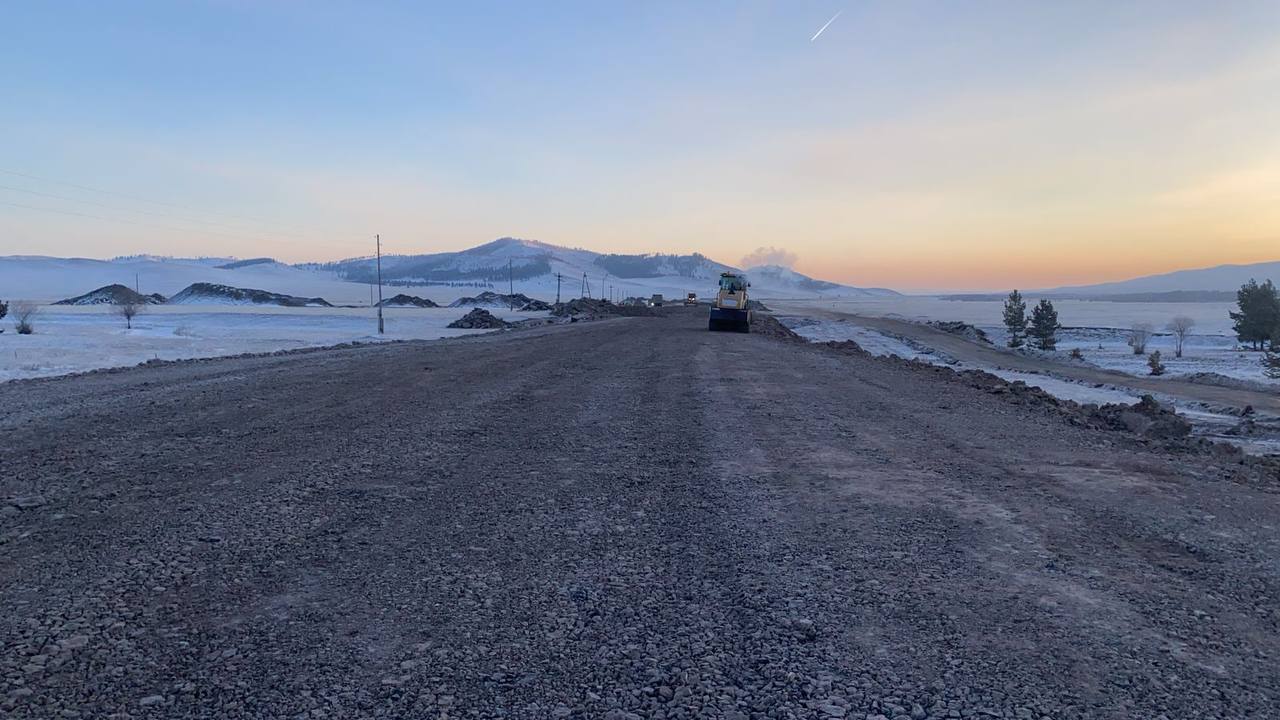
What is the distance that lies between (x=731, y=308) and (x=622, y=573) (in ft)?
106

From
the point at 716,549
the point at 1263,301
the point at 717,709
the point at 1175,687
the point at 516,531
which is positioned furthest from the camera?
the point at 1263,301

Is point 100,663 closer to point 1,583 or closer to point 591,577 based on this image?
point 1,583

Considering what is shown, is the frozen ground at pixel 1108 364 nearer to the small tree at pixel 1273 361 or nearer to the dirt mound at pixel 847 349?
the small tree at pixel 1273 361

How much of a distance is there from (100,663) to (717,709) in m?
3.03

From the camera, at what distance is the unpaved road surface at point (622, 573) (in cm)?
366

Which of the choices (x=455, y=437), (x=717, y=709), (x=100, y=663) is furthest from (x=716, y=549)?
(x=455, y=437)

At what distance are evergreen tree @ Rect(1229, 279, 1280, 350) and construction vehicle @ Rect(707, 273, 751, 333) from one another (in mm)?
52544

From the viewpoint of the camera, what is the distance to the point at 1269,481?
27.7ft

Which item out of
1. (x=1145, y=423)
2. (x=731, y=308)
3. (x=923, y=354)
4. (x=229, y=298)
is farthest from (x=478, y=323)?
(x=229, y=298)

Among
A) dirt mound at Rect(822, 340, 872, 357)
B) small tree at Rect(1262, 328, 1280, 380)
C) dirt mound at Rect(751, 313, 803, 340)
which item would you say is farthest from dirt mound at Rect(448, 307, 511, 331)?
small tree at Rect(1262, 328, 1280, 380)

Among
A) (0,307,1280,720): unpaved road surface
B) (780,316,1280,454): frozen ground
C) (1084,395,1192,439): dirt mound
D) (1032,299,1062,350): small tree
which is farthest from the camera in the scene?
(1032,299,1062,350): small tree

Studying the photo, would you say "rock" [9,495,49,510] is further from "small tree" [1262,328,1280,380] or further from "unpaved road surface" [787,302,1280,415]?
"small tree" [1262,328,1280,380]

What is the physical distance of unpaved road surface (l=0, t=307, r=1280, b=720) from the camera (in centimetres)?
366

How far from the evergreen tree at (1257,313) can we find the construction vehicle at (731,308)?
5254cm
